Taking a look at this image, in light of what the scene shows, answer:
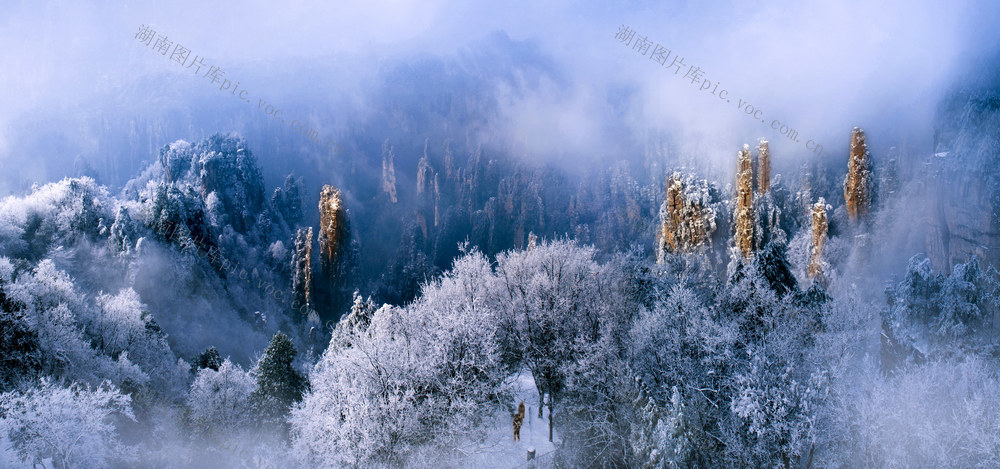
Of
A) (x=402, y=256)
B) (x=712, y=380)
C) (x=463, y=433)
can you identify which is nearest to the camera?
(x=463, y=433)

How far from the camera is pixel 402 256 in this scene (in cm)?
6500

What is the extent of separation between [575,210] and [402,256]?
91.6ft

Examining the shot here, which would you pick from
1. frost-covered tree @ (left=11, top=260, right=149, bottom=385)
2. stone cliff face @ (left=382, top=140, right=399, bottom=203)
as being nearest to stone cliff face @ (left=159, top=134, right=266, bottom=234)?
stone cliff face @ (left=382, top=140, right=399, bottom=203)

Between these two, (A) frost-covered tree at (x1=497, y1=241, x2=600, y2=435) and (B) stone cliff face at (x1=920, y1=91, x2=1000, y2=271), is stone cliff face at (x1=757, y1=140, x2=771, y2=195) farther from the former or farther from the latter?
(A) frost-covered tree at (x1=497, y1=241, x2=600, y2=435)

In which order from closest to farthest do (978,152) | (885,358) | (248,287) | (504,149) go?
(885,358)
(978,152)
(248,287)
(504,149)

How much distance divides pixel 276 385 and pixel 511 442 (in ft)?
50.1

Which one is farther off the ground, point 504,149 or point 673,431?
point 504,149

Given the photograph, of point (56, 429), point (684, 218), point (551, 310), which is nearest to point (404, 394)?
point (551, 310)

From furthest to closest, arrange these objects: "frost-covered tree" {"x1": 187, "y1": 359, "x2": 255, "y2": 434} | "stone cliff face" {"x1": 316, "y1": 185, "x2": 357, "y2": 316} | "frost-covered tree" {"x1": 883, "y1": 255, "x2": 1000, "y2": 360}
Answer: "stone cliff face" {"x1": 316, "y1": 185, "x2": 357, "y2": 316} → "frost-covered tree" {"x1": 883, "y1": 255, "x2": 1000, "y2": 360} → "frost-covered tree" {"x1": 187, "y1": 359, "x2": 255, "y2": 434}

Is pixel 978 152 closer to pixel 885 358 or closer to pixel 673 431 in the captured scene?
pixel 885 358

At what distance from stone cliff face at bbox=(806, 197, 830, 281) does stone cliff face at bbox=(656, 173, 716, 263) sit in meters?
9.69

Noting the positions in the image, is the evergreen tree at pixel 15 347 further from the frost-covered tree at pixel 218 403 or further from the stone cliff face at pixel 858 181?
the stone cliff face at pixel 858 181

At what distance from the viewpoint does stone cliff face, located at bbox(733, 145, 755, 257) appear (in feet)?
157

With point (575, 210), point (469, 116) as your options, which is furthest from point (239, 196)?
point (575, 210)
